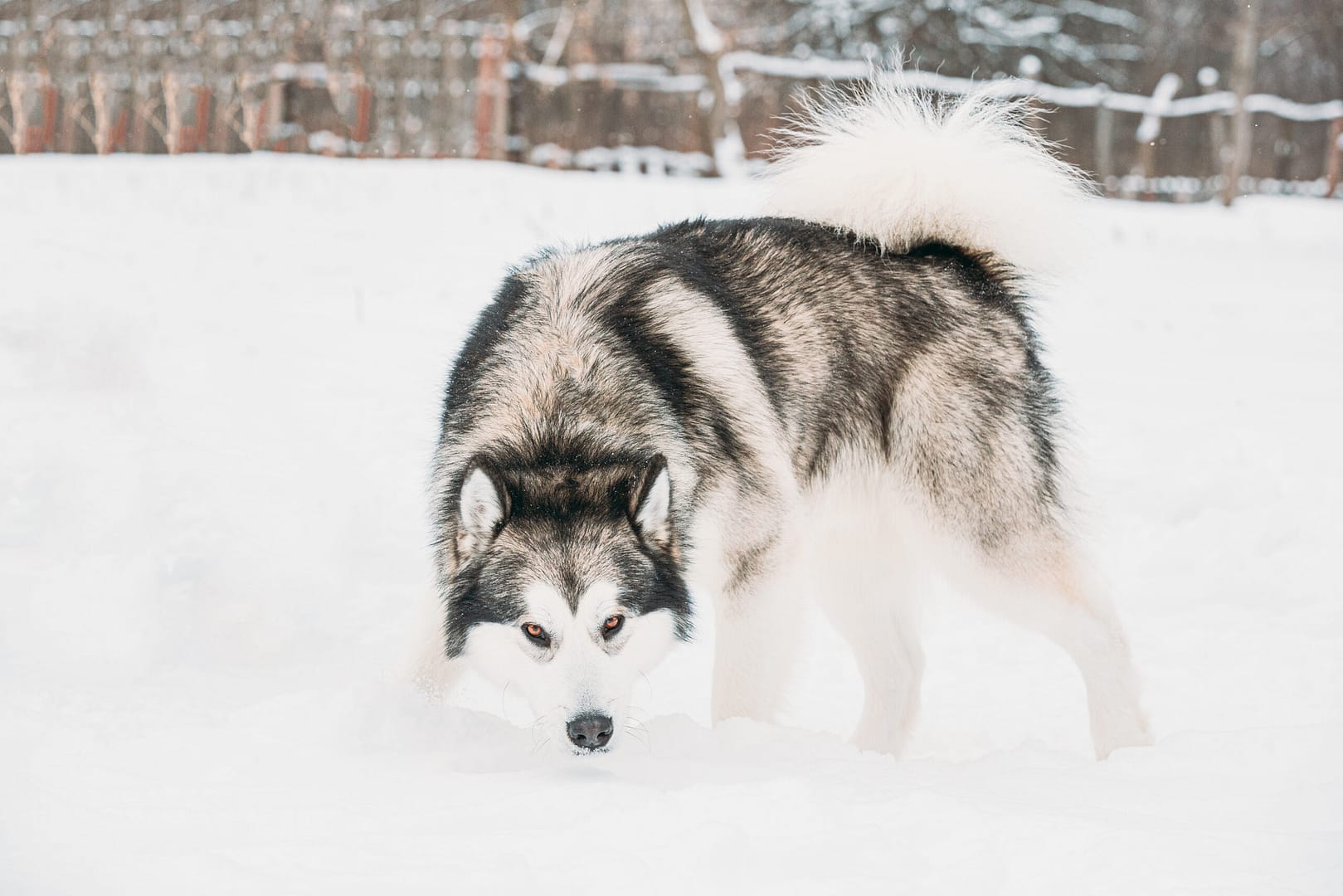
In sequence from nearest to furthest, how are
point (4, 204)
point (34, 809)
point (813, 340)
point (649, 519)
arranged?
point (34, 809), point (649, 519), point (813, 340), point (4, 204)

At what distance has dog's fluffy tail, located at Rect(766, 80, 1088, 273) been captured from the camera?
398 cm

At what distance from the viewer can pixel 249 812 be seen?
2.56 metres

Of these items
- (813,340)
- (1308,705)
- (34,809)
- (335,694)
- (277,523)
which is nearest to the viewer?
(34,809)

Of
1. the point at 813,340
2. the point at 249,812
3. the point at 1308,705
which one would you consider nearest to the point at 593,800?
the point at 249,812

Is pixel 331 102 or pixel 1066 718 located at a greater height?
pixel 331 102

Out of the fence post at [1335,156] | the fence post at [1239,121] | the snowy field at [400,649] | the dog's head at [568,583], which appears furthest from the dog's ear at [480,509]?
the fence post at [1335,156]

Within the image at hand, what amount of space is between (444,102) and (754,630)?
9.96 meters

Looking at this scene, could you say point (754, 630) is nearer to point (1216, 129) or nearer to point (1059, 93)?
point (1059, 93)

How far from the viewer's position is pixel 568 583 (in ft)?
9.73

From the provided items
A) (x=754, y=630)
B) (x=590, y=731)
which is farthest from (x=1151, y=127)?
(x=590, y=731)

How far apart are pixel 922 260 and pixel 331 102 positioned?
29.3 feet

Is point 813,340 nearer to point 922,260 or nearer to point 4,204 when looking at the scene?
point 922,260

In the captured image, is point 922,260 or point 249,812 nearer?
point 249,812

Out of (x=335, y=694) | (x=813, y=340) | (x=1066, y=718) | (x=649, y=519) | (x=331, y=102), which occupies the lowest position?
(x=1066, y=718)
